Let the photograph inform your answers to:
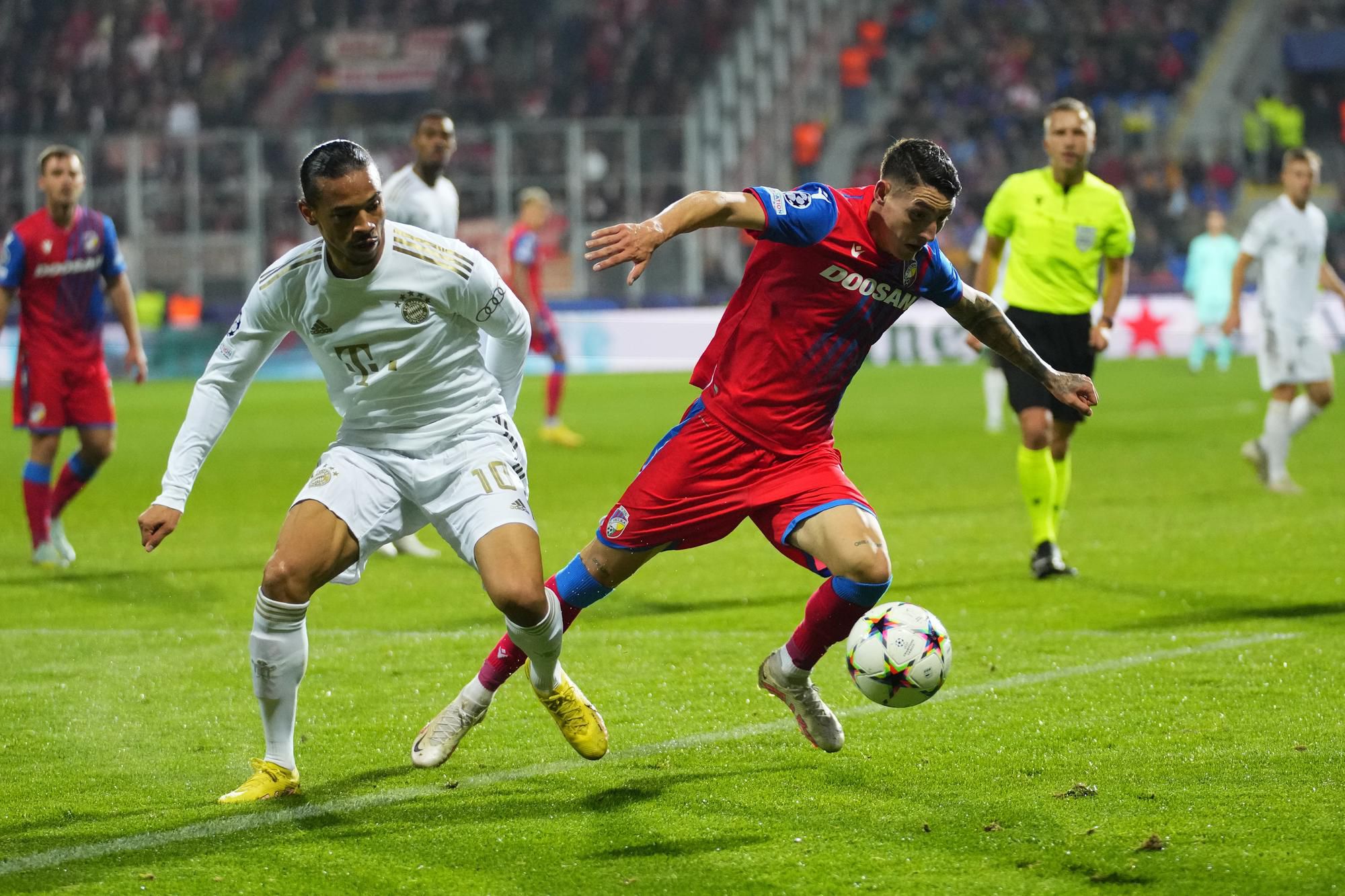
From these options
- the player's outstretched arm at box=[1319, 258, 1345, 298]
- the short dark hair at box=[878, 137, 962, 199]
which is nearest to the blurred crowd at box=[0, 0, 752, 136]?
the player's outstretched arm at box=[1319, 258, 1345, 298]

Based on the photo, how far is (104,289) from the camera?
9.46m

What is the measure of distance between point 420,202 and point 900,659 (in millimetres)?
5090

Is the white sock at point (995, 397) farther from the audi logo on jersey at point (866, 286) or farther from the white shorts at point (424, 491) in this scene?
the white shorts at point (424, 491)

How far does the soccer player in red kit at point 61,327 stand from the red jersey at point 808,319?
16.8 ft

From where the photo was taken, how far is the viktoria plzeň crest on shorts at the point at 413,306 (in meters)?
4.80

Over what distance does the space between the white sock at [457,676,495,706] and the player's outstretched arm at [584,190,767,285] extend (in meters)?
1.35

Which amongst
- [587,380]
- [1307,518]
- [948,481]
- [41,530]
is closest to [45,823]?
[41,530]

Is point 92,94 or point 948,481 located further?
point 92,94

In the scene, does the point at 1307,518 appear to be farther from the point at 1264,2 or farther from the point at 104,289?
the point at 1264,2

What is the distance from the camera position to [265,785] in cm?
464

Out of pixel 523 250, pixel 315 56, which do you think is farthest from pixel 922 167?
pixel 315 56

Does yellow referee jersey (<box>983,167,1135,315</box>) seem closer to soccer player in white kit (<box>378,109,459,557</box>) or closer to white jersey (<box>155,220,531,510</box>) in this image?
soccer player in white kit (<box>378,109,459,557</box>)

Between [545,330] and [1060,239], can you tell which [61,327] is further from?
[545,330]

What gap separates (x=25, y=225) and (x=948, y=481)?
680 centimetres
